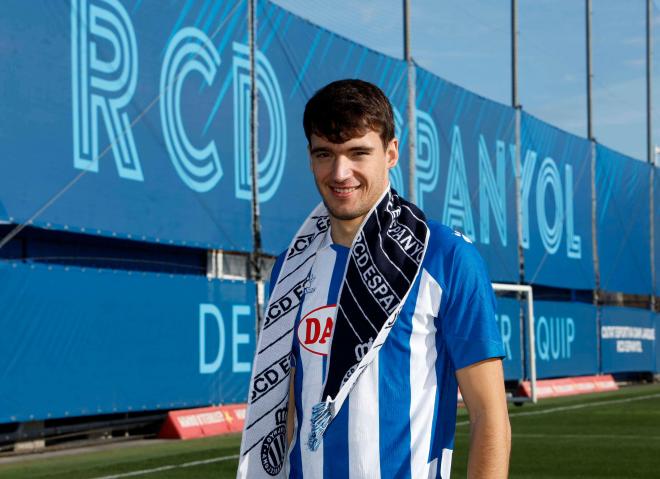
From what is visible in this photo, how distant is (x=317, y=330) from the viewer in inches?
103

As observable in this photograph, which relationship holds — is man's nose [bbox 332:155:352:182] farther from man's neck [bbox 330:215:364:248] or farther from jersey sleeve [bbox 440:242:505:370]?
jersey sleeve [bbox 440:242:505:370]

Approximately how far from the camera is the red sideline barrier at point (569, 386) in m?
21.9

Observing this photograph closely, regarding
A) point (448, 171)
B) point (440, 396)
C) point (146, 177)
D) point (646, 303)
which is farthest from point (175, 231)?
point (646, 303)

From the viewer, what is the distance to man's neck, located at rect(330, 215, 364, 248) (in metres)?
2.62

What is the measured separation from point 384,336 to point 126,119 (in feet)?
35.0

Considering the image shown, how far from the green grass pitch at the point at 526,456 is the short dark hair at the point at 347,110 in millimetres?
7310

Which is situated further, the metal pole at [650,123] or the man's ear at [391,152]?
the metal pole at [650,123]

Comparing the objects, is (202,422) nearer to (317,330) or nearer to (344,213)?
(317,330)

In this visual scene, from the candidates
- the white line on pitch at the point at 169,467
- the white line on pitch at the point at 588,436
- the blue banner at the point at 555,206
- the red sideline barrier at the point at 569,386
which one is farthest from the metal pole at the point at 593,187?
the white line on pitch at the point at 169,467

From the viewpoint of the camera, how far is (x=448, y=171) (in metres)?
20.7

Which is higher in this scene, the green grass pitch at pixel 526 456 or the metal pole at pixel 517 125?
the metal pole at pixel 517 125

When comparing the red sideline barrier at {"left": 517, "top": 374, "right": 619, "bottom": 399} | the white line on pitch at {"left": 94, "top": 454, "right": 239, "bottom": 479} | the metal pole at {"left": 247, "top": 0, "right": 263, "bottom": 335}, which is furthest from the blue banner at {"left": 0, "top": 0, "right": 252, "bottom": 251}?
the red sideline barrier at {"left": 517, "top": 374, "right": 619, "bottom": 399}

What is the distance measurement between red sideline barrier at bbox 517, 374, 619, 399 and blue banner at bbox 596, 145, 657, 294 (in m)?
2.51

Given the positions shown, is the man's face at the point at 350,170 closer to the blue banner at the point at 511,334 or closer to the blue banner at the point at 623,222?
the blue banner at the point at 511,334
